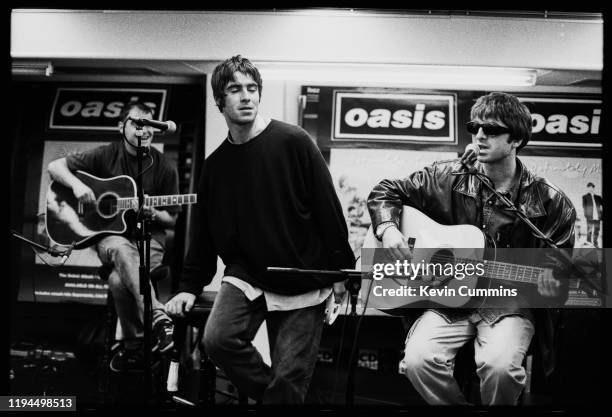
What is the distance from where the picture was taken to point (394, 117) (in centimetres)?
484

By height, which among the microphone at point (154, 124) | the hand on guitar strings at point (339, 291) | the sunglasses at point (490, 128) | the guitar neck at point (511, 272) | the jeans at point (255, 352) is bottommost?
the jeans at point (255, 352)

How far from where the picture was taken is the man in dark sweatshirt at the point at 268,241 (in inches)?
134

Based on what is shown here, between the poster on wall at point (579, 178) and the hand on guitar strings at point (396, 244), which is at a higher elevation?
the poster on wall at point (579, 178)

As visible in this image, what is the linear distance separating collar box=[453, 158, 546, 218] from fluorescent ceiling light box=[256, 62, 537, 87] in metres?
1.36

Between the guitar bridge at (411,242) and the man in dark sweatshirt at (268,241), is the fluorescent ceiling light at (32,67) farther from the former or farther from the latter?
the guitar bridge at (411,242)

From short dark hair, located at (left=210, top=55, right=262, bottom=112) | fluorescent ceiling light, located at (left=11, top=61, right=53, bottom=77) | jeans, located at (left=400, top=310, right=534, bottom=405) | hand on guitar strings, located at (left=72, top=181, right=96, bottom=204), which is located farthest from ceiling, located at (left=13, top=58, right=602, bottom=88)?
jeans, located at (left=400, top=310, right=534, bottom=405)

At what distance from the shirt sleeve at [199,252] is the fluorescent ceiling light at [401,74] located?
4.47ft

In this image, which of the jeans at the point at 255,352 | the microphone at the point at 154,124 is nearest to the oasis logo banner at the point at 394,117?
the microphone at the point at 154,124

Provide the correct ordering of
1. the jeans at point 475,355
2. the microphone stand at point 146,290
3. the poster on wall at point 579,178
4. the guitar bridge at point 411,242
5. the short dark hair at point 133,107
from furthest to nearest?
the short dark hair at point 133,107
the poster on wall at point 579,178
the guitar bridge at point 411,242
the microphone stand at point 146,290
the jeans at point 475,355

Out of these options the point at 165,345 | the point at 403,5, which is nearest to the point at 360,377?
the point at 165,345

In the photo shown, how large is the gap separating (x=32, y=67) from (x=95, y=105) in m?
0.50

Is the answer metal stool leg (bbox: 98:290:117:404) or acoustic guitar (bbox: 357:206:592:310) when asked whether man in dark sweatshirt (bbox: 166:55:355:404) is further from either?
metal stool leg (bbox: 98:290:117:404)

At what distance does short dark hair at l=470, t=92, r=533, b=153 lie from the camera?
3.49m

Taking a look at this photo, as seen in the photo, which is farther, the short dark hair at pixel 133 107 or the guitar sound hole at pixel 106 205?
the short dark hair at pixel 133 107
